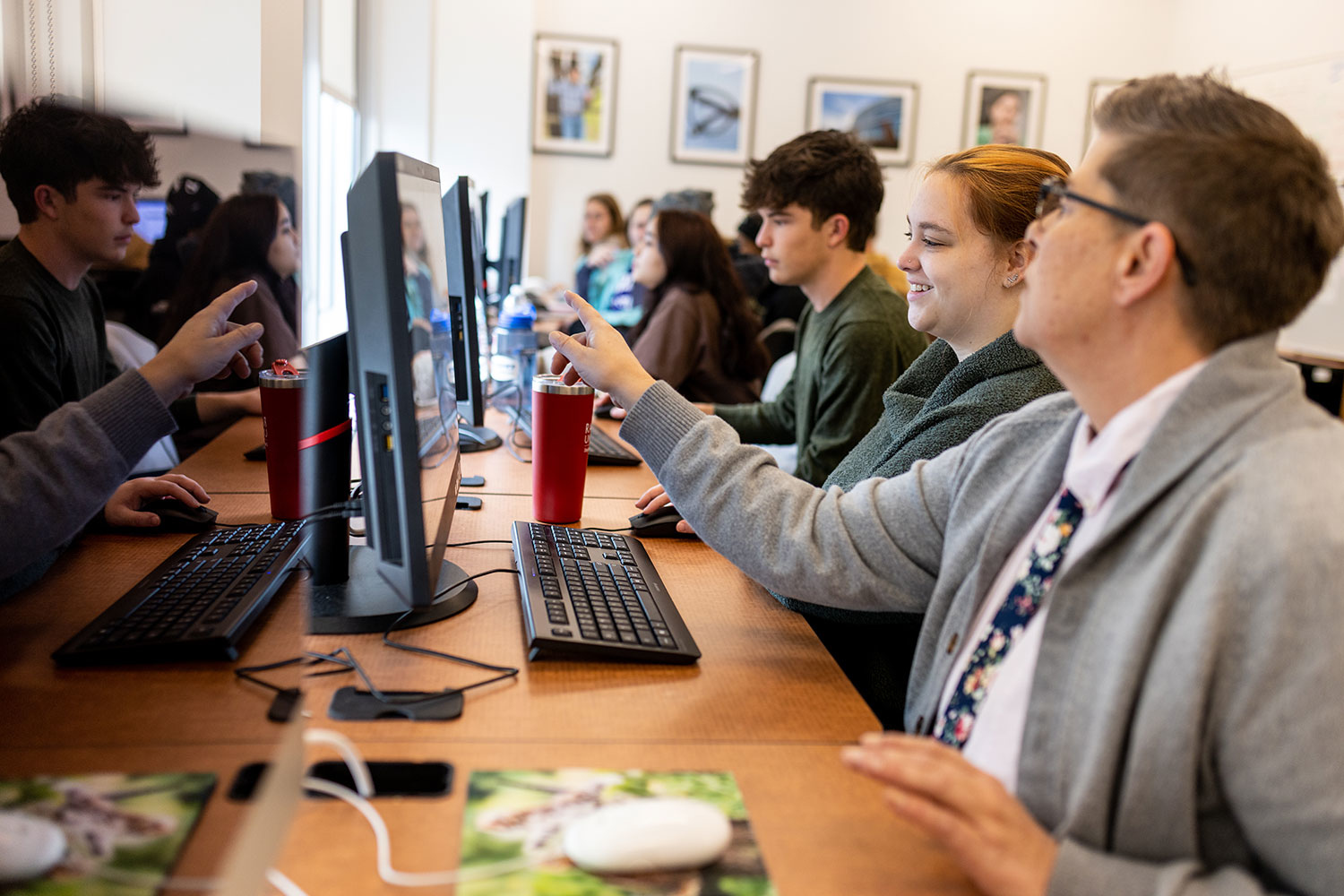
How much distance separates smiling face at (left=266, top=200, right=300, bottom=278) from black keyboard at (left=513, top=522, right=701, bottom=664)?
1.40 ft

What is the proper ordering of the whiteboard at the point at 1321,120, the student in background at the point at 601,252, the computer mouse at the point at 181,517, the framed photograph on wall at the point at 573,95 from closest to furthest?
the computer mouse at the point at 181,517 < the whiteboard at the point at 1321,120 < the student in background at the point at 601,252 < the framed photograph on wall at the point at 573,95

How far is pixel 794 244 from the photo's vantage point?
8.32 ft

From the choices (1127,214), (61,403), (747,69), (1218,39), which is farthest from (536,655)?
(1218,39)

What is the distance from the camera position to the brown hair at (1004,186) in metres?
1.52

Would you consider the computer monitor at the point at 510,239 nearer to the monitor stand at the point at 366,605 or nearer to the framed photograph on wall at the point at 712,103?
the monitor stand at the point at 366,605

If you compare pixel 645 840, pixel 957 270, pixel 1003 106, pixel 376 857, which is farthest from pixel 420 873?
pixel 1003 106

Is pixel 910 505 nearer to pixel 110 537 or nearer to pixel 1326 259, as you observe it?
pixel 1326 259

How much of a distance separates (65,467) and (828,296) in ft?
6.73

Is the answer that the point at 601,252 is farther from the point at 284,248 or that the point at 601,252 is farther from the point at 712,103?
the point at 284,248

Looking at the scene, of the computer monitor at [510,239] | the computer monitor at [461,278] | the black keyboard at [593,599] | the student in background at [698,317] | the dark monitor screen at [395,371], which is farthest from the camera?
the computer monitor at [510,239]

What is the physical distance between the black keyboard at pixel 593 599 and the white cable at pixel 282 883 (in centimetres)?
40

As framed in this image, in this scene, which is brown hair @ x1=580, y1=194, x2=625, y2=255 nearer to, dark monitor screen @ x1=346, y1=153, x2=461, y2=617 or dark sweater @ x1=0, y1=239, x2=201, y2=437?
dark monitor screen @ x1=346, y1=153, x2=461, y2=617

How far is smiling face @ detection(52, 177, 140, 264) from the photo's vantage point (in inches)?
26.4

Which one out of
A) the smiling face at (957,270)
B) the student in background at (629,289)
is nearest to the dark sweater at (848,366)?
the smiling face at (957,270)
